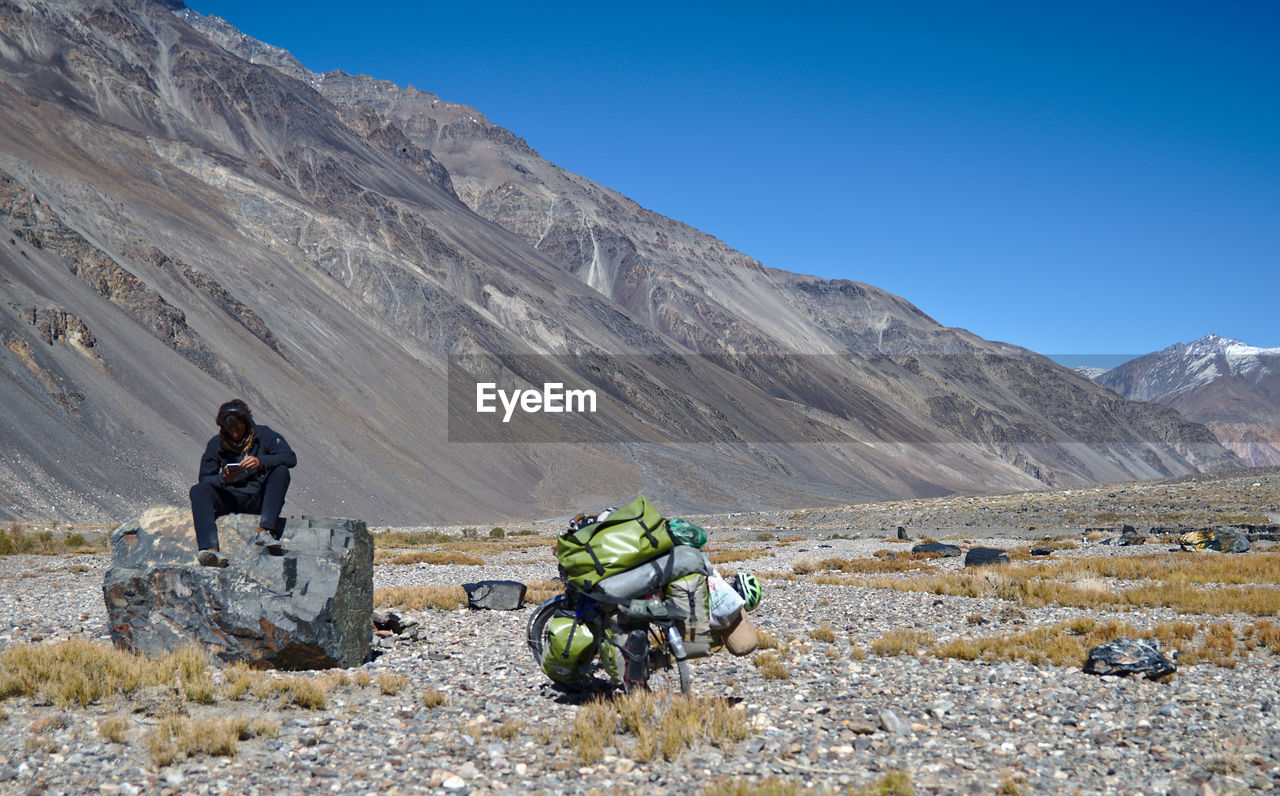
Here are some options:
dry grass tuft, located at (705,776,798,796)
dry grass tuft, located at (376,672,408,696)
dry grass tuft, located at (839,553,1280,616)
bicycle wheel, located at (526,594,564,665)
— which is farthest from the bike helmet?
dry grass tuft, located at (839,553,1280,616)

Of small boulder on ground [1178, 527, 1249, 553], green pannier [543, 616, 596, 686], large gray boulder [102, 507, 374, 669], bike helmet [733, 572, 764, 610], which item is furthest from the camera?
small boulder on ground [1178, 527, 1249, 553]

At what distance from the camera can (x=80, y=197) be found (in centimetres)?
Answer: 8381

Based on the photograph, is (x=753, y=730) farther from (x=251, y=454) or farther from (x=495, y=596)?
(x=495, y=596)

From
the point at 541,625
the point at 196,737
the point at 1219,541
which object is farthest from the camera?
the point at 1219,541

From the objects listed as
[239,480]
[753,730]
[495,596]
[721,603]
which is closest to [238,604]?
[239,480]

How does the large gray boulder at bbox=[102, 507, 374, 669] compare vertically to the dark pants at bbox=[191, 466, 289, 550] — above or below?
below

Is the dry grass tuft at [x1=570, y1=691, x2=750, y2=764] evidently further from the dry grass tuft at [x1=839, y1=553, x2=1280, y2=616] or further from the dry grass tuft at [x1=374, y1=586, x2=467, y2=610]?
the dry grass tuft at [x1=839, y1=553, x2=1280, y2=616]

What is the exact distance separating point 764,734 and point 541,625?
265 cm

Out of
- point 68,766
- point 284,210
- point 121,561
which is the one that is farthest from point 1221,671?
point 284,210

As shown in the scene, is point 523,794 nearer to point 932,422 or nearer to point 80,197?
point 80,197

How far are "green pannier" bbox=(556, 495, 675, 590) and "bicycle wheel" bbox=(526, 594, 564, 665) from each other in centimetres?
85

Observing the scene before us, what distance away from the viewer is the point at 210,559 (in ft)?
31.3

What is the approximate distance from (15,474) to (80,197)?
4737cm

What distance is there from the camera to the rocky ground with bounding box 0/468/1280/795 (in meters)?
6.48
